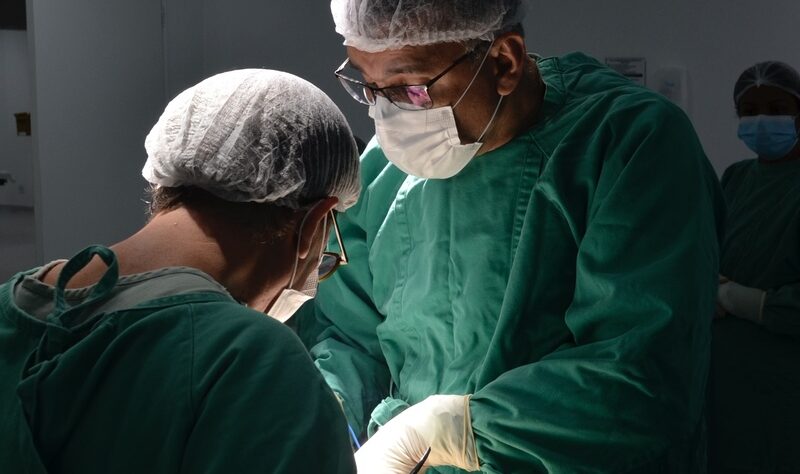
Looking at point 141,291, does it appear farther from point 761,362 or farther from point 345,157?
point 761,362

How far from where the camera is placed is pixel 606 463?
Answer: 127 cm

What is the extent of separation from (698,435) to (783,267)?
1.44 metres

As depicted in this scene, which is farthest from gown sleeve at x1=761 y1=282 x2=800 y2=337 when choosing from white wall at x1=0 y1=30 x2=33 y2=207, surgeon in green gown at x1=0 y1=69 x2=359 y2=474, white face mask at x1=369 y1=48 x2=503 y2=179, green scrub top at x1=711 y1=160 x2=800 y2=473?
white wall at x1=0 y1=30 x2=33 y2=207

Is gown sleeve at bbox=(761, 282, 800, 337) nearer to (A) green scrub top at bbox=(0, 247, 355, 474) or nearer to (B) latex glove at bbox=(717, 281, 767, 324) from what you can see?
(B) latex glove at bbox=(717, 281, 767, 324)

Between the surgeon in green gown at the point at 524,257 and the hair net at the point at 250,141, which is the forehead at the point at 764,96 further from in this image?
the hair net at the point at 250,141

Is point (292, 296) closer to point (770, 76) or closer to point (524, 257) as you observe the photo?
point (524, 257)

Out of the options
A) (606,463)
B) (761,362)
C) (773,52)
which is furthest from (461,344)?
(773,52)

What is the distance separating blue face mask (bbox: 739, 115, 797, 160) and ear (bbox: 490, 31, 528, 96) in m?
1.65

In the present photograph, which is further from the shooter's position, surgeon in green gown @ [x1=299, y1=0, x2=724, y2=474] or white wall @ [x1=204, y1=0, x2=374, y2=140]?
white wall @ [x1=204, y1=0, x2=374, y2=140]

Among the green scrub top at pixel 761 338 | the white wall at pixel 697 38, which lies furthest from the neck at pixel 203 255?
the white wall at pixel 697 38

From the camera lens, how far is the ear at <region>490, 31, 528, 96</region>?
4.66 feet

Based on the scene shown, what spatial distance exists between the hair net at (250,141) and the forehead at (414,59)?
0.28 meters

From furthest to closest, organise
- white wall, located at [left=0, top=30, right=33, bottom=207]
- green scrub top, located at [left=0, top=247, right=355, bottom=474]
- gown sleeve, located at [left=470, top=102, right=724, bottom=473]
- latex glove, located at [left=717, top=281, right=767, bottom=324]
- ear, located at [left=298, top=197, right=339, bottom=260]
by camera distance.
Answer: latex glove, located at [left=717, top=281, right=767, bottom=324]
white wall, located at [left=0, top=30, right=33, bottom=207]
gown sleeve, located at [left=470, top=102, right=724, bottom=473]
ear, located at [left=298, top=197, right=339, bottom=260]
green scrub top, located at [left=0, top=247, right=355, bottom=474]

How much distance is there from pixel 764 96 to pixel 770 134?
0.13 m
